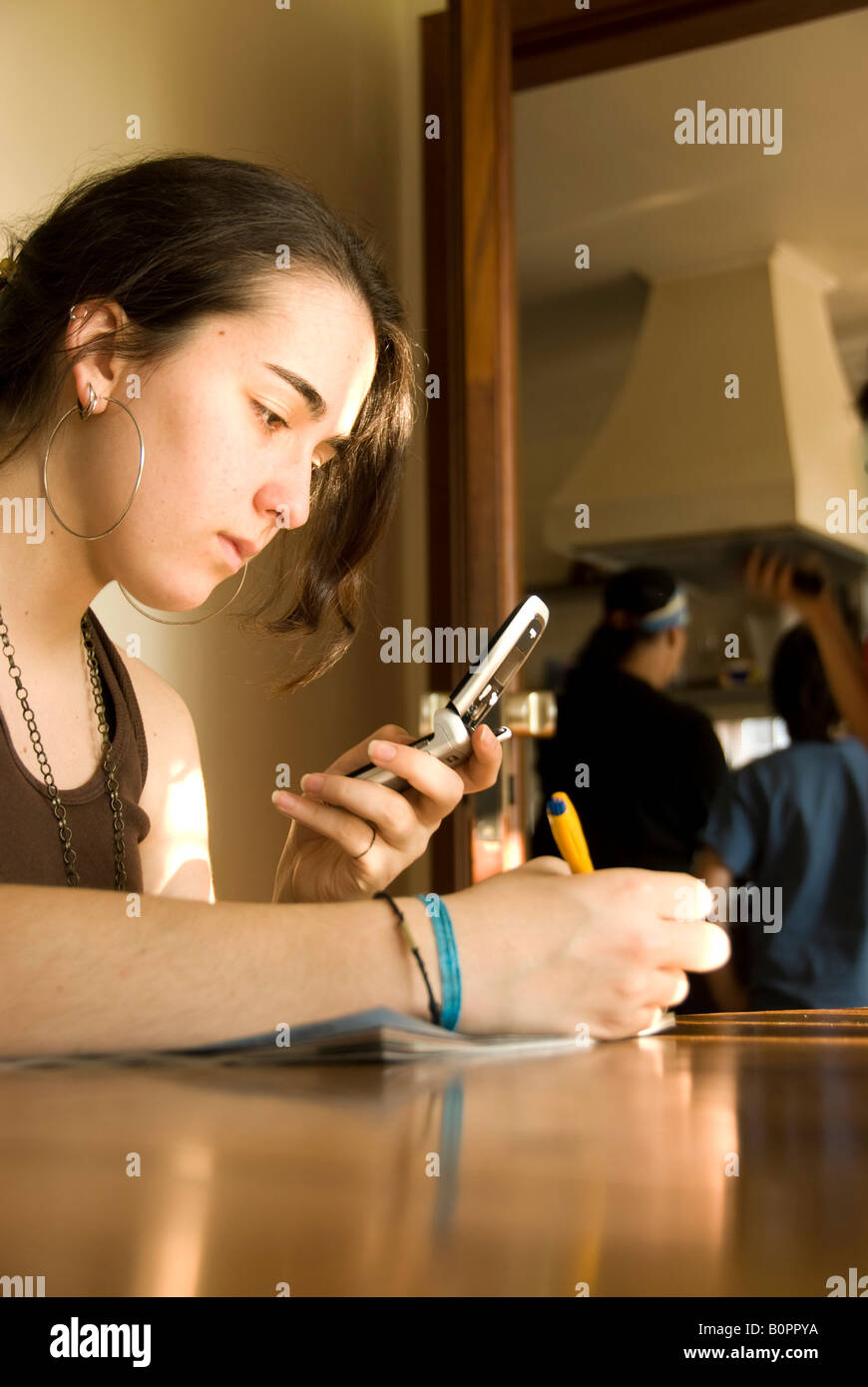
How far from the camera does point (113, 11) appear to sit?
1856 mm

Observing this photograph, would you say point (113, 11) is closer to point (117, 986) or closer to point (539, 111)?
point (539, 111)

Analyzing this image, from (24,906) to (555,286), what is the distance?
1.88 metres

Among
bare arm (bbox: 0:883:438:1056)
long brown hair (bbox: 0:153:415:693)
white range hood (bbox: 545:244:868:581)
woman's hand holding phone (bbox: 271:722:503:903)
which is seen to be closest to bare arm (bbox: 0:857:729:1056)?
bare arm (bbox: 0:883:438:1056)

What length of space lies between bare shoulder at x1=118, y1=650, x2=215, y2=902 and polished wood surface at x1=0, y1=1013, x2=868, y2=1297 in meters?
0.60

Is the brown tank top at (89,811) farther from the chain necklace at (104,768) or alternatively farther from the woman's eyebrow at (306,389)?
the woman's eyebrow at (306,389)

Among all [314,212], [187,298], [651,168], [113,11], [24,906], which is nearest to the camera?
[24,906]

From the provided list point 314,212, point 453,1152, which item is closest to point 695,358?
point 314,212

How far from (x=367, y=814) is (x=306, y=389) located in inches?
14.5

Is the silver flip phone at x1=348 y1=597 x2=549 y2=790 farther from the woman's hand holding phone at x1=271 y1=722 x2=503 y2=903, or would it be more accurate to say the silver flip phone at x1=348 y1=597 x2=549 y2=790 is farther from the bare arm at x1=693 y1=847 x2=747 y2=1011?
the bare arm at x1=693 y1=847 x2=747 y2=1011

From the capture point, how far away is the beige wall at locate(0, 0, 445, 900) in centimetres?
172

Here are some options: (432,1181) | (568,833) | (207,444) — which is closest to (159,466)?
(207,444)

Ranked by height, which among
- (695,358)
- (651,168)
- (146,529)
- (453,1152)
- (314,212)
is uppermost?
(651,168)

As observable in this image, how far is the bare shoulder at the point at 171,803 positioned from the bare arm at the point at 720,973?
1178 mm

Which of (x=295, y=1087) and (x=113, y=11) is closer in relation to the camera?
(x=295, y=1087)
